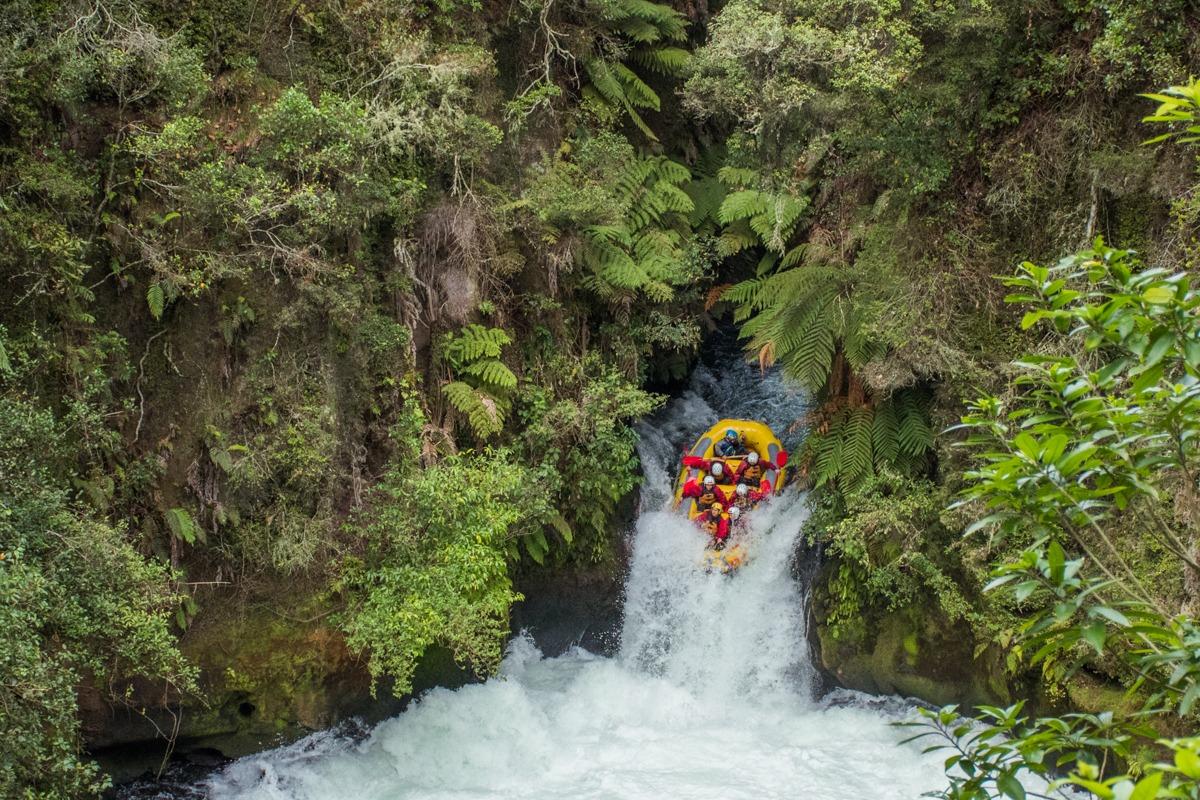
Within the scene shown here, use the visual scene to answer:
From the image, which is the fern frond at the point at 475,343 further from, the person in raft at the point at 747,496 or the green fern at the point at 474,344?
the person in raft at the point at 747,496

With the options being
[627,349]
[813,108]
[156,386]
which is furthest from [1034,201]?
[156,386]

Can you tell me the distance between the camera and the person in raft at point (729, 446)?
36.3 ft

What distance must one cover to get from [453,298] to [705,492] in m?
3.34

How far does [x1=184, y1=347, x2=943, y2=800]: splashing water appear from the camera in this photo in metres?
8.16

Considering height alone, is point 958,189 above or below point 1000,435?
above

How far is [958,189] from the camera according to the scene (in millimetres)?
8875

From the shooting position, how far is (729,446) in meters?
11.1

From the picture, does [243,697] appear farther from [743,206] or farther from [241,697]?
[743,206]

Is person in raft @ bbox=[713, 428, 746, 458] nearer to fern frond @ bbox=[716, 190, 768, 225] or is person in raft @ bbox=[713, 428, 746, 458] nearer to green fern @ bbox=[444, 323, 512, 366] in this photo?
fern frond @ bbox=[716, 190, 768, 225]

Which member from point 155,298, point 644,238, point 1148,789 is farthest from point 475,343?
point 1148,789

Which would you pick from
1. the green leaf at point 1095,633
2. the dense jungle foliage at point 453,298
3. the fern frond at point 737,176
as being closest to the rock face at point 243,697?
the dense jungle foliage at point 453,298

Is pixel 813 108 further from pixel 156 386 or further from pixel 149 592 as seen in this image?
pixel 149 592

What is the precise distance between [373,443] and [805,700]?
464 centimetres

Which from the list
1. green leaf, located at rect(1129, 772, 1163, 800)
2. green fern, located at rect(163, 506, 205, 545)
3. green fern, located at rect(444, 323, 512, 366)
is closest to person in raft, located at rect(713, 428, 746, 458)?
green fern, located at rect(444, 323, 512, 366)
